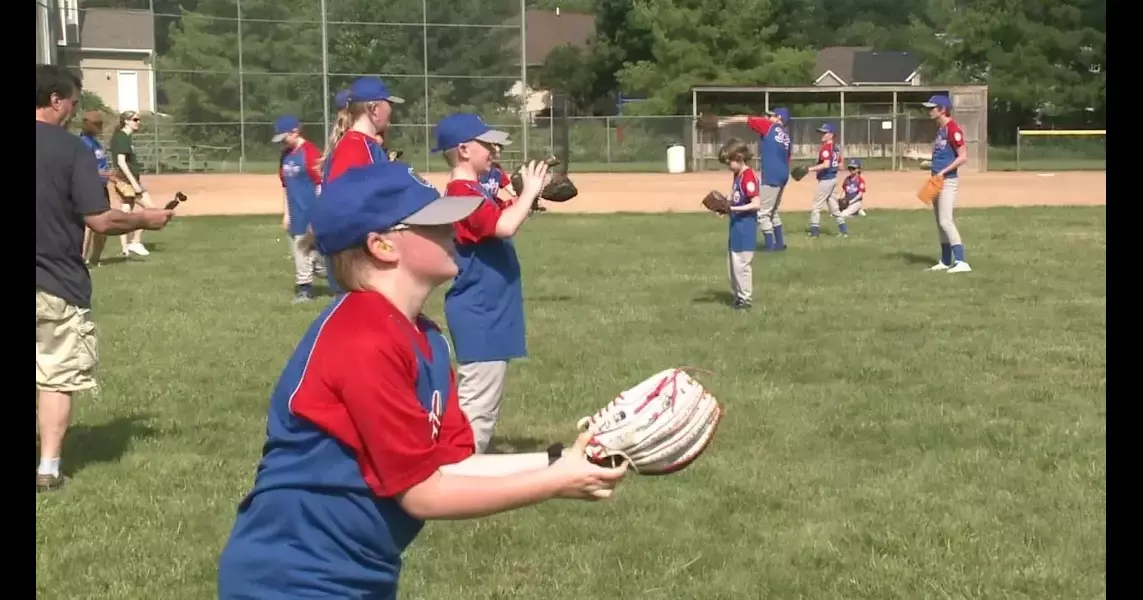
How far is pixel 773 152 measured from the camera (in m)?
18.4

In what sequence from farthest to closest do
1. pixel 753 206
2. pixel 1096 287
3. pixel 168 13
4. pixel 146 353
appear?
pixel 168 13
pixel 1096 287
pixel 753 206
pixel 146 353

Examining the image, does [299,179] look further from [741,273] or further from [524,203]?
[524,203]

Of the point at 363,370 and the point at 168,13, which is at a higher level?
the point at 168,13

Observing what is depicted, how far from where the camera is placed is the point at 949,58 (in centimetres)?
6256

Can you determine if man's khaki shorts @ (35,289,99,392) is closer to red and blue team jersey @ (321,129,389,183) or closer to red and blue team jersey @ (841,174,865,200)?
red and blue team jersey @ (321,129,389,183)

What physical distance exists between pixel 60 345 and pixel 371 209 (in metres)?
4.33

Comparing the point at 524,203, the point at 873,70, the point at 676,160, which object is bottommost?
the point at 524,203

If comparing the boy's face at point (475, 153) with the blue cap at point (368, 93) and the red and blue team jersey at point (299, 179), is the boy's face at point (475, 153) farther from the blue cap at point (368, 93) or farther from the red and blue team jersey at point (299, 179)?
the red and blue team jersey at point (299, 179)

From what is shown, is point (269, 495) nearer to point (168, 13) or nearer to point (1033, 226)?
point (1033, 226)

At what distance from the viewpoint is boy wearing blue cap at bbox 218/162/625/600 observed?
9.17 ft

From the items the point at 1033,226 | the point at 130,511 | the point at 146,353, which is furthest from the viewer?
the point at 1033,226

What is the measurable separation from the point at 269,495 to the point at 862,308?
34.2 ft

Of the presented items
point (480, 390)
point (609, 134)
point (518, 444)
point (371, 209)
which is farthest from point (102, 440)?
point (609, 134)
